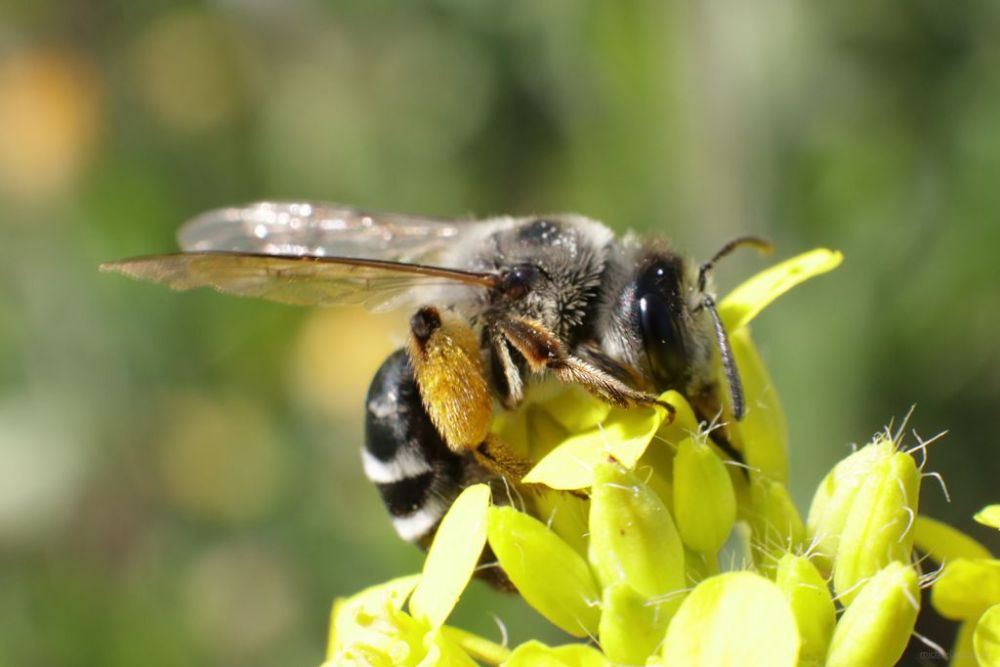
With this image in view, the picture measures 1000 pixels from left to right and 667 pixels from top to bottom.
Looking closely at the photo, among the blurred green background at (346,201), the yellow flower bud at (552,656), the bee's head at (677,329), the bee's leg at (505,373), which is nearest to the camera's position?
the yellow flower bud at (552,656)

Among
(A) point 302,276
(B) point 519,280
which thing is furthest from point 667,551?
(A) point 302,276

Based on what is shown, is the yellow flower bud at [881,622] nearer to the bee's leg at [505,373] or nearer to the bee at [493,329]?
the bee at [493,329]

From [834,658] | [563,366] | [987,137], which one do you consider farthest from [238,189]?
[834,658]

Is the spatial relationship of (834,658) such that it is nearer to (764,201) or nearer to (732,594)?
(732,594)

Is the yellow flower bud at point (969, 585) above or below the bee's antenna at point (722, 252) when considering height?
below

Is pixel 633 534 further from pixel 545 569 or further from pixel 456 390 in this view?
pixel 456 390

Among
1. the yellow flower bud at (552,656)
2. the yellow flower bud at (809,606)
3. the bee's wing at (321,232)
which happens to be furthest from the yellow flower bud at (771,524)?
the bee's wing at (321,232)
